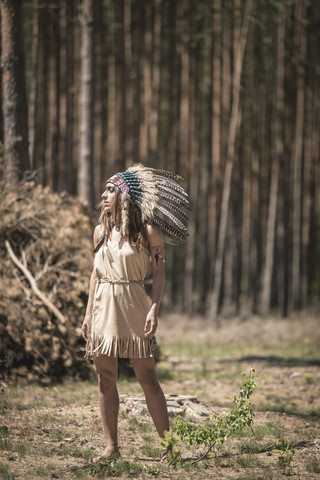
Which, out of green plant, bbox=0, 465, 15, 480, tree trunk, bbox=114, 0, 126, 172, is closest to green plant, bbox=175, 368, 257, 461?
green plant, bbox=0, 465, 15, 480

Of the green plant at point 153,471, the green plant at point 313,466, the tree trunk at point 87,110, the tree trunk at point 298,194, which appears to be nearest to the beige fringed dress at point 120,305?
the green plant at point 153,471

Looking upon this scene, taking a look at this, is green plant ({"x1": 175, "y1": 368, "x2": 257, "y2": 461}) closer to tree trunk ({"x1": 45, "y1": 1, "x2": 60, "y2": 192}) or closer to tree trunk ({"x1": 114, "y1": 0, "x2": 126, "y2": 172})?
tree trunk ({"x1": 114, "y1": 0, "x2": 126, "y2": 172})

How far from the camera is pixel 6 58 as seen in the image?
990cm

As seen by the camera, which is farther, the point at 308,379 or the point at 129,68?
the point at 129,68

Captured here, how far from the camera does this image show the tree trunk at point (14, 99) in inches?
386

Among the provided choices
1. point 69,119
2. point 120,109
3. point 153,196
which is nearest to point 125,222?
point 153,196

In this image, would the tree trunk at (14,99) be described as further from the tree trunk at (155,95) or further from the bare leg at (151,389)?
the tree trunk at (155,95)

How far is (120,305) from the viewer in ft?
15.2

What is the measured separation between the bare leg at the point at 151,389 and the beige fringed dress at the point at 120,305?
0.09 meters

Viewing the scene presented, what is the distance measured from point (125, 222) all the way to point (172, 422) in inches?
96.9

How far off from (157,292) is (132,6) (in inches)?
664

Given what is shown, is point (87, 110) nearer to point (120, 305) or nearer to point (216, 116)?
point (120, 305)

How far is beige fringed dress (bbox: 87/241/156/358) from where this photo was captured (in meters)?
4.59

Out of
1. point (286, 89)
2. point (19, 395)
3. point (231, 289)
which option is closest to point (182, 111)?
point (286, 89)
